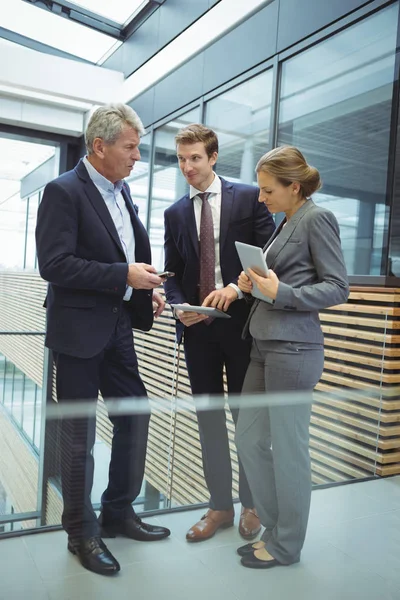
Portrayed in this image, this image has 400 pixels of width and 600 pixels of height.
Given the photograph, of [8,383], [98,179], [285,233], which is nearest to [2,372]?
[8,383]

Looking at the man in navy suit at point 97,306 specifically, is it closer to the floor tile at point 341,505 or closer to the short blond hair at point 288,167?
the short blond hair at point 288,167

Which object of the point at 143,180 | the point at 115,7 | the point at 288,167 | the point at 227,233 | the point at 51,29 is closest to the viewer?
Result: the point at 288,167

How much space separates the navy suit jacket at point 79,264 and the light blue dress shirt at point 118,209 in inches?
1.4

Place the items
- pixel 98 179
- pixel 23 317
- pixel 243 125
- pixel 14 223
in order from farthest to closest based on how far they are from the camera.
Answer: pixel 14 223 < pixel 243 125 < pixel 23 317 < pixel 98 179

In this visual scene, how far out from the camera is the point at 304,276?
5.94 ft

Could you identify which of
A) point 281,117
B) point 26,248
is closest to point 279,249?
point 281,117

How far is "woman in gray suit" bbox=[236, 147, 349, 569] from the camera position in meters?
1.77

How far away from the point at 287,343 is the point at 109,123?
974mm

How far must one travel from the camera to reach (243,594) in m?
1.75

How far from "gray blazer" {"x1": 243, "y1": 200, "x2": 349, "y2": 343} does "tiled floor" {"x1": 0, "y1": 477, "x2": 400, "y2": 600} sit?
716mm

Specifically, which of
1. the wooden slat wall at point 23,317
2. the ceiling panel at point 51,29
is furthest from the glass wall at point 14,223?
the wooden slat wall at point 23,317

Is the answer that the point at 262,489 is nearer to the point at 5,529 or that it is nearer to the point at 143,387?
the point at 143,387

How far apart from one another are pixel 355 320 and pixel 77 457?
1811 millimetres

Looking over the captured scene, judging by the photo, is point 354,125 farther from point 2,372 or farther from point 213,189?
point 2,372
